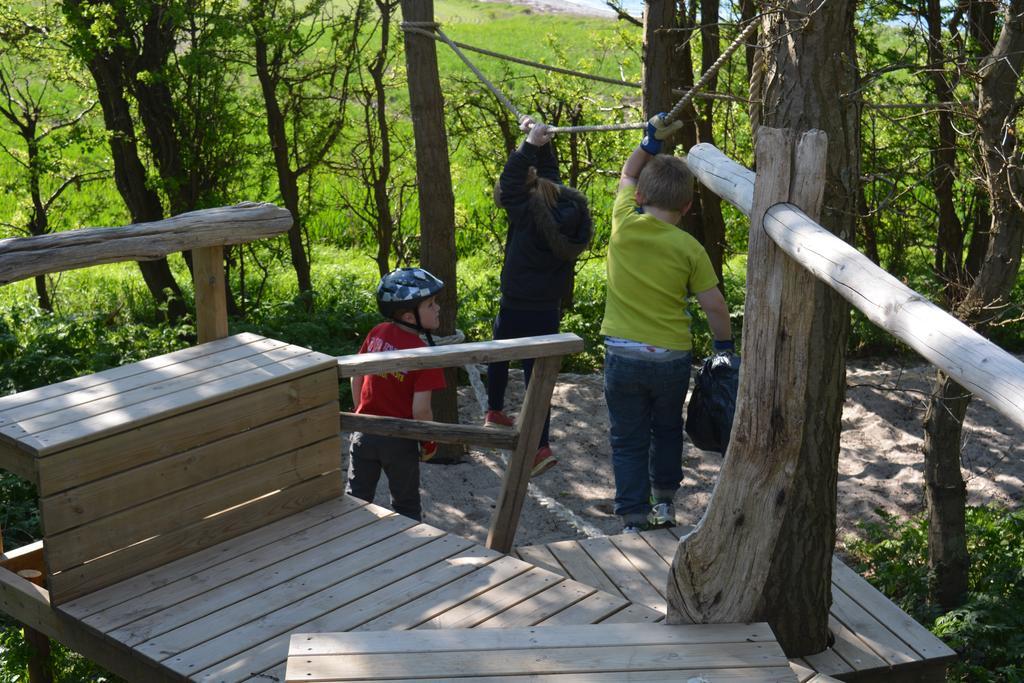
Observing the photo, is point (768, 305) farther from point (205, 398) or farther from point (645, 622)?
point (205, 398)

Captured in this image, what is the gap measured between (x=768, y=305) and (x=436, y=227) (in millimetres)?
3939

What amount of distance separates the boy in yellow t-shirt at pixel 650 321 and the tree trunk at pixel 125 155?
483 centimetres

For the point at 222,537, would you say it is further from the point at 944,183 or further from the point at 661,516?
the point at 944,183

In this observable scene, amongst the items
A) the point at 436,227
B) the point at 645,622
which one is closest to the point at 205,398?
the point at 645,622

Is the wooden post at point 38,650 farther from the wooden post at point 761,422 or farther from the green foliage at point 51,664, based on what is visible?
the wooden post at point 761,422

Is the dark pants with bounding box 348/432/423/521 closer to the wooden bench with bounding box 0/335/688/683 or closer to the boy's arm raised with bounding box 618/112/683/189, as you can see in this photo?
the wooden bench with bounding box 0/335/688/683

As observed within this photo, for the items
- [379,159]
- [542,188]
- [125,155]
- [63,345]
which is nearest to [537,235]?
[542,188]

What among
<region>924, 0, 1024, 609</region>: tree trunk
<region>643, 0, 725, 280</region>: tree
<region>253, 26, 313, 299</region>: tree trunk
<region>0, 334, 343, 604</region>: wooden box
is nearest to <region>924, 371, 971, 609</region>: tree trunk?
<region>924, 0, 1024, 609</region>: tree trunk

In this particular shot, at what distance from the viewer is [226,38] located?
8.02m

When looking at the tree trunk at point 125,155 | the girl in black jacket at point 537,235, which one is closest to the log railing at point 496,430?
the girl in black jacket at point 537,235

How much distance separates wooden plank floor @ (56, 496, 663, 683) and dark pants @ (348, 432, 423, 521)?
64cm

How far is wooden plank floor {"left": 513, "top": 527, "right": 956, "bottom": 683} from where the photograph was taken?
11.9ft

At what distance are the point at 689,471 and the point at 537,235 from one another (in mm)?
2385

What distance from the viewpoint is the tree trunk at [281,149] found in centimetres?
854
